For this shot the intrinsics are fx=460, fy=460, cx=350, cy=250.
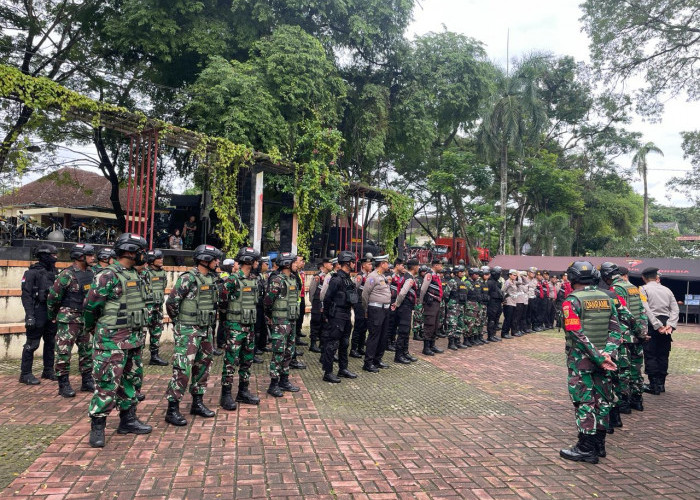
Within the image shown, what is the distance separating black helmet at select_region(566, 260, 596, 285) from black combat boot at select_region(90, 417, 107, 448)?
16.0ft

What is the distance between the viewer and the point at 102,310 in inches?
186

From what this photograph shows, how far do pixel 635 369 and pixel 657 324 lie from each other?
99 cm

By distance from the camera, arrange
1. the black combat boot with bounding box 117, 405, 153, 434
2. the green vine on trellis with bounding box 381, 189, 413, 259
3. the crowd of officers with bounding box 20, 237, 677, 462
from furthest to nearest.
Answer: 1. the green vine on trellis with bounding box 381, 189, 413, 259
2. the black combat boot with bounding box 117, 405, 153, 434
3. the crowd of officers with bounding box 20, 237, 677, 462

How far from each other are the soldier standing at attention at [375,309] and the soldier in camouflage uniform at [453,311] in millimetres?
3060

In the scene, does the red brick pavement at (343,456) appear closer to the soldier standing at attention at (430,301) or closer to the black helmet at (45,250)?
the black helmet at (45,250)

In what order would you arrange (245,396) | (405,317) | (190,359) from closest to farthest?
(190,359) → (245,396) → (405,317)

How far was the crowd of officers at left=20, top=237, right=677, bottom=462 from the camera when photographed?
4.61 meters

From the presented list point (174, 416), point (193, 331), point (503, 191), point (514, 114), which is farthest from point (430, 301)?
point (503, 191)

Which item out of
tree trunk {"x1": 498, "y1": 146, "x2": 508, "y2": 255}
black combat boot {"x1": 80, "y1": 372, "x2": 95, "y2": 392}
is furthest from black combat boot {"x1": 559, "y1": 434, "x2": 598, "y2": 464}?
tree trunk {"x1": 498, "y1": 146, "x2": 508, "y2": 255}

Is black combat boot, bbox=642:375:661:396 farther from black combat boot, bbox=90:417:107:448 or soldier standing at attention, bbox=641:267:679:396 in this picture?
black combat boot, bbox=90:417:107:448

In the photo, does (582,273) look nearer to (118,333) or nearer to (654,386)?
(654,386)

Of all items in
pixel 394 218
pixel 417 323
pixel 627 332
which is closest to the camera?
pixel 627 332

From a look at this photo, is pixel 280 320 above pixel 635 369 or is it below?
above

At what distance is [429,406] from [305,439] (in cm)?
205
